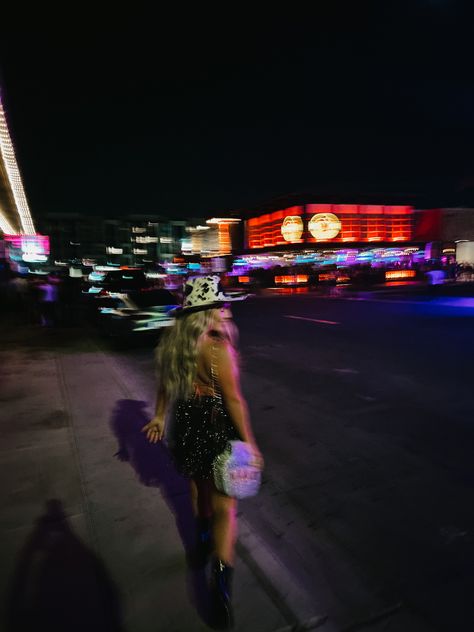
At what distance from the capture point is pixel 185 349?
242 cm

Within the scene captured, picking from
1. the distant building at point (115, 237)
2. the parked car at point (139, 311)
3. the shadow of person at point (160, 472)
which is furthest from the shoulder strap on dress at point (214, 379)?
the distant building at point (115, 237)

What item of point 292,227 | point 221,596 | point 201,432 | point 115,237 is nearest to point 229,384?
point 201,432

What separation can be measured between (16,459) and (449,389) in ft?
19.2

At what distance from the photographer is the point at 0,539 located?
10.0 ft

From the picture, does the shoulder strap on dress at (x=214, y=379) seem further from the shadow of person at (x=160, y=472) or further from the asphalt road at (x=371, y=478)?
the asphalt road at (x=371, y=478)

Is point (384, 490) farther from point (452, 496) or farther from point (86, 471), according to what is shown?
point (86, 471)

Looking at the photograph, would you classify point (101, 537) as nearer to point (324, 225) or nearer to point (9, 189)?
point (9, 189)

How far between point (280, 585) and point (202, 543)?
0.53 meters

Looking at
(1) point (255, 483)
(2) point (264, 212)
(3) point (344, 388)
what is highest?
(2) point (264, 212)

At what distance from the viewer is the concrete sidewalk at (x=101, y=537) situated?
7.70 ft

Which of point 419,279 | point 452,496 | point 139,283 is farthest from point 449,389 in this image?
point 419,279

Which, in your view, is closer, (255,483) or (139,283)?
(255,483)

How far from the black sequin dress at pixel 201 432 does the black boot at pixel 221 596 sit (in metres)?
0.48

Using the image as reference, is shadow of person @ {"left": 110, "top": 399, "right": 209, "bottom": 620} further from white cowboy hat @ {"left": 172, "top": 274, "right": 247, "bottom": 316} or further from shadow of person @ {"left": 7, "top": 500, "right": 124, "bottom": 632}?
white cowboy hat @ {"left": 172, "top": 274, "right": 247, "bottom": 316}
